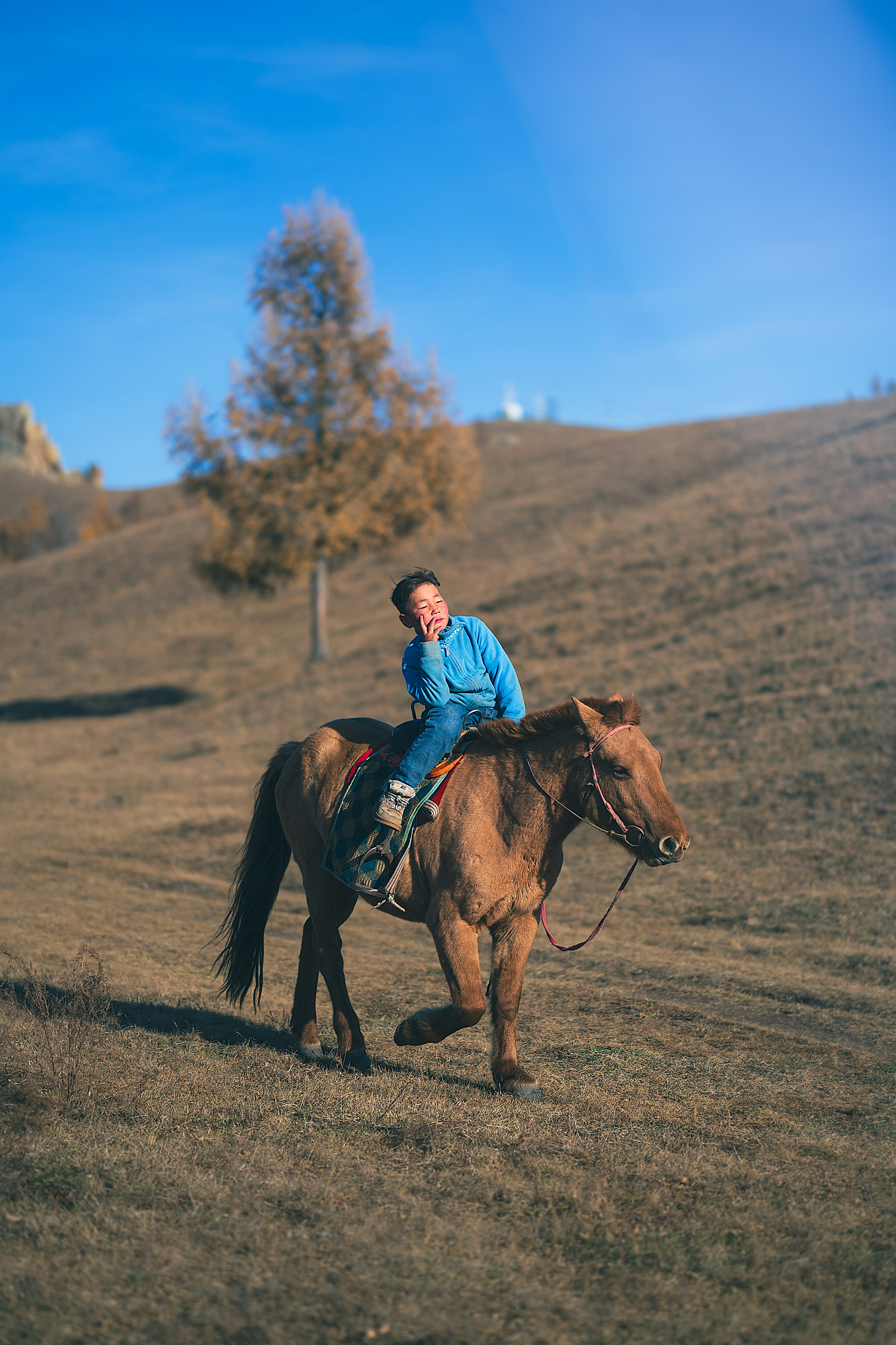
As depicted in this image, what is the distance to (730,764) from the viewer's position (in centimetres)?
1372

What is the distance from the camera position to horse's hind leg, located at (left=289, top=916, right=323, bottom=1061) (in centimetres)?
544

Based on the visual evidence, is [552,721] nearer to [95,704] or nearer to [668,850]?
[668,850]

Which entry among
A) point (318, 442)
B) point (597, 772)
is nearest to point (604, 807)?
point (597, 772)

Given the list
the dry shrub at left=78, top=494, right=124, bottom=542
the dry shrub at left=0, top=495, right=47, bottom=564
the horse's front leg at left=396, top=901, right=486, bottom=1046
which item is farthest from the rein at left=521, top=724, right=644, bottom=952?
the dry shrub at left=0, top=495, right=47, bottom=564

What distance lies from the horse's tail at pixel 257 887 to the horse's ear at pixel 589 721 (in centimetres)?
205

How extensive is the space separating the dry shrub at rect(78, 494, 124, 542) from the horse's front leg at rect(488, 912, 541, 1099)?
97.7 metres

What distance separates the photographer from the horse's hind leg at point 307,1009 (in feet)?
17.9

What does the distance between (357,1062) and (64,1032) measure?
5.28 feet

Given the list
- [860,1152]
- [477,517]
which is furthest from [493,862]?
[477,517]

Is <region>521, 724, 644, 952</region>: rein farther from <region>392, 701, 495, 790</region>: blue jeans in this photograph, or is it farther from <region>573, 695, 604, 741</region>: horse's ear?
<region>392, 701, 495, 790</region>: blue jeans

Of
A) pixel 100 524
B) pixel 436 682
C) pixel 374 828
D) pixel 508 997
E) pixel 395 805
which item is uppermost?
pixel 100 524

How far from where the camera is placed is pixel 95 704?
94.1 feet

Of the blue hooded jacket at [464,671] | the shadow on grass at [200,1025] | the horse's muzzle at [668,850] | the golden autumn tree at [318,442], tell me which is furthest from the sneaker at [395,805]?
the golden autumn tree at [318,442]

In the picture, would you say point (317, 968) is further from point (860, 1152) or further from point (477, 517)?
point (477, 517)
